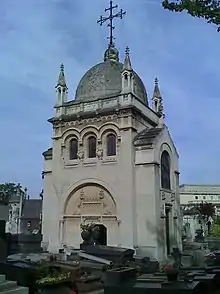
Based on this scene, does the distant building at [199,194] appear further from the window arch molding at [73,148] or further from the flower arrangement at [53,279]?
the flower arrangement at [53,279]

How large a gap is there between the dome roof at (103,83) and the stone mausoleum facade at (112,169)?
0.07m

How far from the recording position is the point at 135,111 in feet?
78.6

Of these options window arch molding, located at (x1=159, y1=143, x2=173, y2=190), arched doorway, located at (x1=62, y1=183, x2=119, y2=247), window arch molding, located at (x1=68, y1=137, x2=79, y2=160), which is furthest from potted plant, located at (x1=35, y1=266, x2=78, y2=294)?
window arch molding, located at (x1=68, y1=137, x2=79, y2=160)

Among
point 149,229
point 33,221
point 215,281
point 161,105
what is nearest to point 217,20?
point 215,281

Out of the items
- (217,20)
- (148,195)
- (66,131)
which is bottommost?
(148,195)

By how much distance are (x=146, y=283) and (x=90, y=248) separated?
9806 millimetres

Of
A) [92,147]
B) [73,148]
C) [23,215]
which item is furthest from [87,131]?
[23,215]

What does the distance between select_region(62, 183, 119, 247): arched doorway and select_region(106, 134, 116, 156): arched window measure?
2397 millimetres

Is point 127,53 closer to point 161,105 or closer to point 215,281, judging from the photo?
point 161,105

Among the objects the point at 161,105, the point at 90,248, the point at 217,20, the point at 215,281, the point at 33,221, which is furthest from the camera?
the point at 33,221

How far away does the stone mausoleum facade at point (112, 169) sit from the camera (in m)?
22.4

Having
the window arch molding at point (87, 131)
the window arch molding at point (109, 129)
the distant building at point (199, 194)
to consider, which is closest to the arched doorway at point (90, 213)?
the window arch molding at point (87, 131)

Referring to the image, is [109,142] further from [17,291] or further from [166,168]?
[17,291]

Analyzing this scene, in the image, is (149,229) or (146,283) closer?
(146,283)
